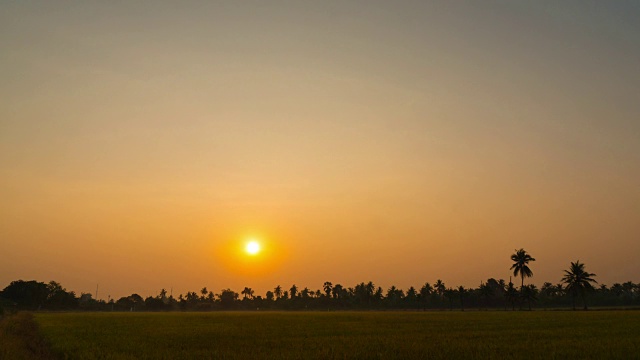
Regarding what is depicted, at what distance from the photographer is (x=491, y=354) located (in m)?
23.9

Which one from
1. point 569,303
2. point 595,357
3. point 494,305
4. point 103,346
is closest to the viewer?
point 595,357

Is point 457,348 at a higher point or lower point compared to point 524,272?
lower

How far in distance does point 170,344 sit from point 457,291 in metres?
172

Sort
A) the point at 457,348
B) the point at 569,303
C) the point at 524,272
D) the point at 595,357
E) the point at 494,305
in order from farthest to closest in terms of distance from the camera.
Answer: the point at 494,305, the point at 569,303, the point at 524,272, the point at 457,348, the point at 595,357

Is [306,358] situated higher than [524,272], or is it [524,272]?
[524,272]

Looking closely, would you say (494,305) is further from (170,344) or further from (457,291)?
(170,344)

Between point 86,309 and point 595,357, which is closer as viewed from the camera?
point 595,357

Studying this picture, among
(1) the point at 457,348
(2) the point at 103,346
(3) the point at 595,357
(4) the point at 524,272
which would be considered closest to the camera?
(3) the point at 595,357

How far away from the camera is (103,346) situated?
98.8 ft

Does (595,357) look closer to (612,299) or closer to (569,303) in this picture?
(569,303)

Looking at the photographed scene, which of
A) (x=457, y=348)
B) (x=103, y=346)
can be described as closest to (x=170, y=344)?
(x=103, y=346)

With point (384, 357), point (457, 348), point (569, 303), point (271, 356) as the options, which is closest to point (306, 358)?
point (271, 356)

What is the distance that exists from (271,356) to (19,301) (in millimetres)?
180368

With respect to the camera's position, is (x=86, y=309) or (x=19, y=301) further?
(x=86, y=309)
